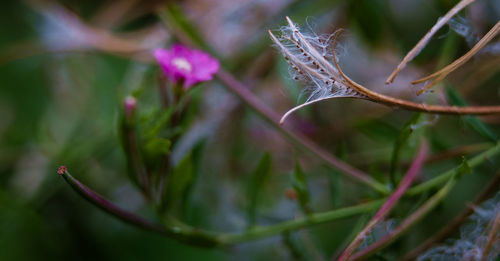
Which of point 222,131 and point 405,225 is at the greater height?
point 222,131

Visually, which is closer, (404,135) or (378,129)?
(404,135)

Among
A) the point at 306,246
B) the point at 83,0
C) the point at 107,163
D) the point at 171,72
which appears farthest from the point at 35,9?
the point at 306,246

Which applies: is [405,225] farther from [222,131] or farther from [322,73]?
[222,131]

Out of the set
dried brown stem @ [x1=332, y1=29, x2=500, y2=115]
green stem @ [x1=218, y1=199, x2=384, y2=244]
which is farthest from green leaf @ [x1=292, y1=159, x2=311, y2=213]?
dried brown stem @ [x1=332, y1=29, x2=500, y2=115]

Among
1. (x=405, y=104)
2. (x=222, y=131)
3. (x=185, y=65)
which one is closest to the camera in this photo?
(x=405, y=104)

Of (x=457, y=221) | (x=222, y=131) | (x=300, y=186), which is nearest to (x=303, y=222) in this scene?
(x=300, y=186)

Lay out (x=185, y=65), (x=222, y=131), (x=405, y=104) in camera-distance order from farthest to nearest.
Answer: (x=222, y=131) → (x=185, y=65) → (x=405, y=104)

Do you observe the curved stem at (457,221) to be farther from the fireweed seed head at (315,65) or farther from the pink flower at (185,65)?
the pink flower at (185,65)

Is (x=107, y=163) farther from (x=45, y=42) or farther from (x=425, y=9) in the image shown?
(x=425, y=9)

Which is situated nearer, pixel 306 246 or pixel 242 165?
pixel 306 246
